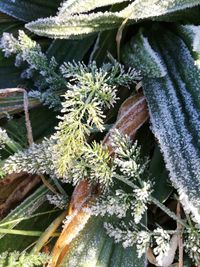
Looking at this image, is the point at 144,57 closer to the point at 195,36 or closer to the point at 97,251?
the point at 195,36

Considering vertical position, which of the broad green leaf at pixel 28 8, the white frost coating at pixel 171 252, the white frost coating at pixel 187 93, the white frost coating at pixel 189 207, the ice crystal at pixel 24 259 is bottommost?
the white frost coating at pixel 171 252

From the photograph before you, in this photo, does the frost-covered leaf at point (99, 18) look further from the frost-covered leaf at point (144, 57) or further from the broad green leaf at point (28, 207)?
the broad green leaf at point (28, 207)

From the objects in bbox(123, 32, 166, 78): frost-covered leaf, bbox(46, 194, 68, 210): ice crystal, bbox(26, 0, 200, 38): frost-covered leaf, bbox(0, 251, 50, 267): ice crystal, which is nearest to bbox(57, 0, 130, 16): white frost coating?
bbox(26, 0, 200, 38): frost-covered leaf

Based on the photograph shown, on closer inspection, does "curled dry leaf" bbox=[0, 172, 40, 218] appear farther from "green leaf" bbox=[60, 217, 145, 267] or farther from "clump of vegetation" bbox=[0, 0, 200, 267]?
"green leaf" bbox=[60, 217, 145, 267]

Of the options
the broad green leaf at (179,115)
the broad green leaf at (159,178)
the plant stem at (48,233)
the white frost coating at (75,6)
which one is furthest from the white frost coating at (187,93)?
the plant stem at (48,233)

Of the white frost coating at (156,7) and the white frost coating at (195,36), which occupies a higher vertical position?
the white frost coating at (156,7)

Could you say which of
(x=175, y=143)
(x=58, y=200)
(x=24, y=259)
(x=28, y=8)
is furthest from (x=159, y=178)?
(x=28, y=8)
